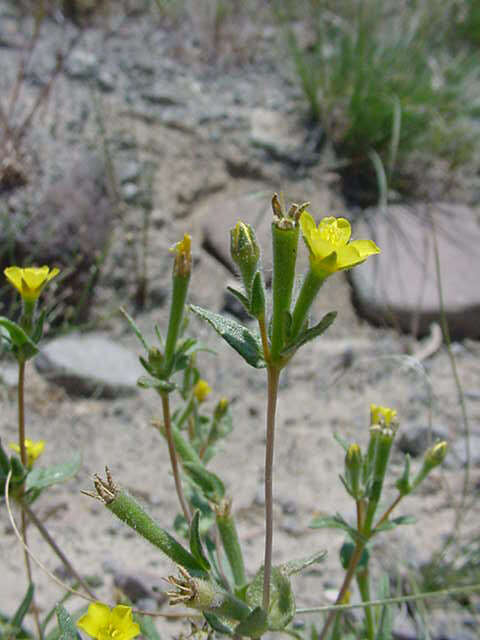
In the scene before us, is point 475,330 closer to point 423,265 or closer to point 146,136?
point 423,265

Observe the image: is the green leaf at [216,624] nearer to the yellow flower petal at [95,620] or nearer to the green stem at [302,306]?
the yellow flower petal at [95,620]

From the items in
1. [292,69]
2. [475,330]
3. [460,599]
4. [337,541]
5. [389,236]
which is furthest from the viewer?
[292,69]

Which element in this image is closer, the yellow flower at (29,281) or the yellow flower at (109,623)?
the yellow flower at (109,623)

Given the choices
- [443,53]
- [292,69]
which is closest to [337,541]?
[292,69]

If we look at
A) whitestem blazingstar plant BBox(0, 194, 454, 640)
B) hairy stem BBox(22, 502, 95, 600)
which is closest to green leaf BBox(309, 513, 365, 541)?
whitestem blazingstar plant BBox(0, 194, 454, 640)

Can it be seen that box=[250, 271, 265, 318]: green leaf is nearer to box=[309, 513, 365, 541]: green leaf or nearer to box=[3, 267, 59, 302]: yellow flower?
box=[3, 267, 59, 302]: yellow flower

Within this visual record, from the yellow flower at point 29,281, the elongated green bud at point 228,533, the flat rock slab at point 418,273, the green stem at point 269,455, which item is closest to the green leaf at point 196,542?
the green stem at point 269,455
